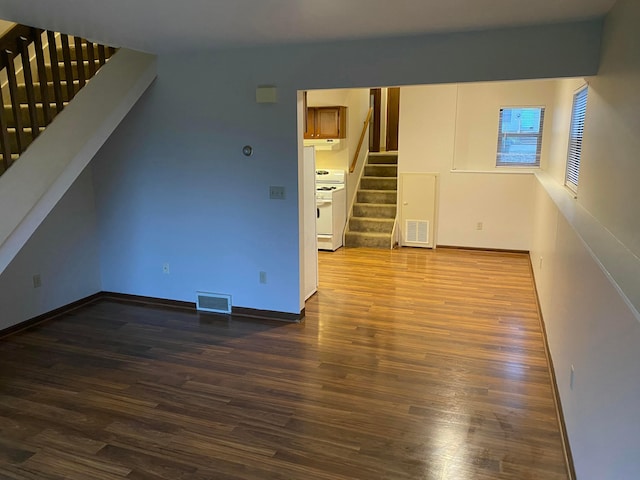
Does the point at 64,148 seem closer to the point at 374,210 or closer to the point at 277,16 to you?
the point at 277,16

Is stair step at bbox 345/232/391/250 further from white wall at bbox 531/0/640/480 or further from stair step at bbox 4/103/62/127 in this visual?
stair step at bbox 4/103/62/127

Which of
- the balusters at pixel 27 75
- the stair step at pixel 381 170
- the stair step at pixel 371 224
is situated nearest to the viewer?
the balusters at pixel 27 75

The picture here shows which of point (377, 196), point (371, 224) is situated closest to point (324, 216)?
point (371, 224)

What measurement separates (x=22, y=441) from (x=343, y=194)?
5.33m

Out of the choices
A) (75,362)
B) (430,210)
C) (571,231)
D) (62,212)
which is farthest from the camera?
(430,210)

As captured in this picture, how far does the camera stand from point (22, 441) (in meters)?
2.46

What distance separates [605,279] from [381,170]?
20.9 ft

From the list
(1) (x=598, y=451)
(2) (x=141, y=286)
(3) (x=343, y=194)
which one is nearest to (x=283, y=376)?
(1) (x=598, y=451)

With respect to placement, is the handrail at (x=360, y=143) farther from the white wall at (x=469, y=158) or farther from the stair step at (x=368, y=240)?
the stair step at (x=368, y=240)

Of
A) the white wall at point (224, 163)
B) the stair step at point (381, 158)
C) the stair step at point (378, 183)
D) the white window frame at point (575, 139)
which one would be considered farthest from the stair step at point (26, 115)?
the stair step at point (381, 158)

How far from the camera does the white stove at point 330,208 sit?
256 inches

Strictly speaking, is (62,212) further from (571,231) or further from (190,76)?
(571,231)

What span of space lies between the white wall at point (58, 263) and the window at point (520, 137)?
547 centimetres

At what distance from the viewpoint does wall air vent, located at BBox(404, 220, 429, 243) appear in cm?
688
